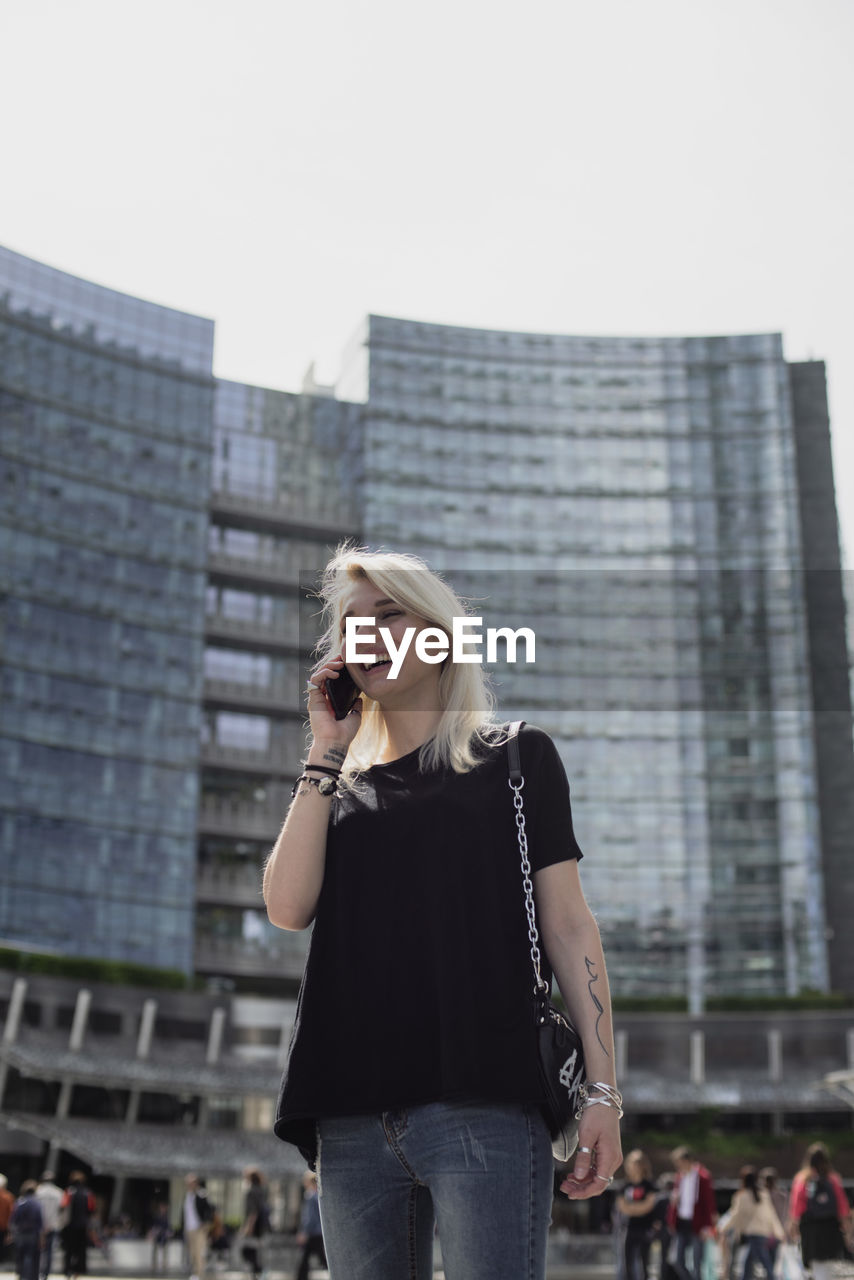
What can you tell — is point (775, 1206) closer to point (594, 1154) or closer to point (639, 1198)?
point (639, 1198)

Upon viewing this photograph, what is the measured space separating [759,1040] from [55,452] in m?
41.8

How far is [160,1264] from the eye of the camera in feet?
105

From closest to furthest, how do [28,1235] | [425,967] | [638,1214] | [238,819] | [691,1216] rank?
1. [425,967]
2. [691,1216]
3. [638,1214]
4. [28,1235]
5. [238,819]

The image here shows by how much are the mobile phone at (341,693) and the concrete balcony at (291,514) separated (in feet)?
232

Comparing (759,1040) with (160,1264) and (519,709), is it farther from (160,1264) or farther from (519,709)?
(160,1264)

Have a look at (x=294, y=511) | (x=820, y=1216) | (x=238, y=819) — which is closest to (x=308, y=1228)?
(x=820, y=1216)

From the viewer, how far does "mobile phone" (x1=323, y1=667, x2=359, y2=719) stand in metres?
3.27

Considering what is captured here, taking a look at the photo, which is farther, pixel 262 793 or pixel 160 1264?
pixel 262 793

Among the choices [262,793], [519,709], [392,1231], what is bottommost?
[392,1231]

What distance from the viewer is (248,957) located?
6706 cm

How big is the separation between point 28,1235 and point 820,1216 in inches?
383

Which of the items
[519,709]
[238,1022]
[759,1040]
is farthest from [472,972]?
[519,709]

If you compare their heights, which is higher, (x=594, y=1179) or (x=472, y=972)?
(x=472, y=972)

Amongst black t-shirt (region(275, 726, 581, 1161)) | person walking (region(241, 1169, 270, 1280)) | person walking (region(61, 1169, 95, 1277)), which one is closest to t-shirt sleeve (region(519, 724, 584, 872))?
black t-shirt (region(275, 726, 581, 1161))
